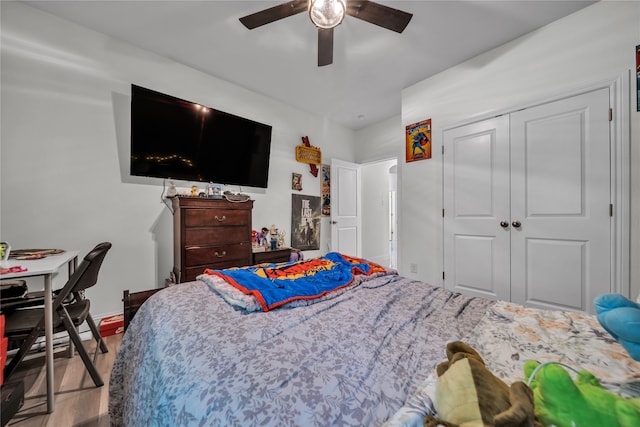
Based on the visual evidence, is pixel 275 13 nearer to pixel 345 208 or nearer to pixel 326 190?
pixel 326 190

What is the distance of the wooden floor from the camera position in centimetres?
127

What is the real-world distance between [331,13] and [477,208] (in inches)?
87.1

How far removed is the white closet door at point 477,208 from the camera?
2.34 m

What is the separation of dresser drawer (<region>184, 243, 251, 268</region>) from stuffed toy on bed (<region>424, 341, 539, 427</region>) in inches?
87.3

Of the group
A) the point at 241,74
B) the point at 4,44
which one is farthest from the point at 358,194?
the point at 4,44

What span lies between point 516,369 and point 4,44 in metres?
3.64

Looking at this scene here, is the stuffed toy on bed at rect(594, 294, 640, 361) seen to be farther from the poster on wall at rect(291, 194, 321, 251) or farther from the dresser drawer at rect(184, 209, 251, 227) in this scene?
the poster on wall at rect(291, 194, 321, 251)

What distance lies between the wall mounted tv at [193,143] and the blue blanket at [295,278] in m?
1.52

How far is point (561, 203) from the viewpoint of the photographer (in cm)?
203

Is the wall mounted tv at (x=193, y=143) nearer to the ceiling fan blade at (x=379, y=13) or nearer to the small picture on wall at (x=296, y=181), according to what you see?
the small picture on wall at (x=296, y=181)

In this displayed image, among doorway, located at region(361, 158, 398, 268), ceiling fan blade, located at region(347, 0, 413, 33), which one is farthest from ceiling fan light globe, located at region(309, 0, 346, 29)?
doorway, located at region(361, 158, 398, 268)

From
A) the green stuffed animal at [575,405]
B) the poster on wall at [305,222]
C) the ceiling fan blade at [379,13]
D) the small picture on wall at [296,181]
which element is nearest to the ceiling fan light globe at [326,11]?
the ceiling fan blade at [379,13]

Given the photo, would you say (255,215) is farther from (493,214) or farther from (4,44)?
(493,214)

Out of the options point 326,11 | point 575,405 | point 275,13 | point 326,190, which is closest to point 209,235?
point 275,13
